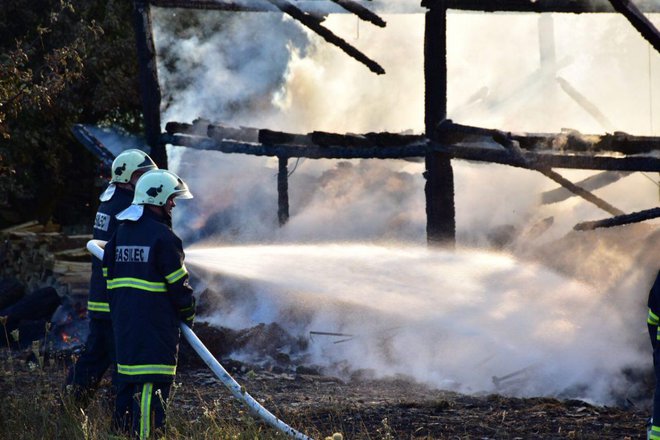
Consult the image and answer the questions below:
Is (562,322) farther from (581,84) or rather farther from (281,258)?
(581,84)

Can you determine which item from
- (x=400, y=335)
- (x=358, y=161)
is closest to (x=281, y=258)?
(x=400, y=335)

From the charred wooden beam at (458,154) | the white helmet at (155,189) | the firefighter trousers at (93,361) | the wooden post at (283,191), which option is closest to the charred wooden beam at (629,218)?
the charred wooden beam at (458,154)

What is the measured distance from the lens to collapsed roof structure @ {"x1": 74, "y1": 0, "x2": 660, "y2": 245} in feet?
32.0

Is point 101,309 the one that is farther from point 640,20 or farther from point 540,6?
point 540,6

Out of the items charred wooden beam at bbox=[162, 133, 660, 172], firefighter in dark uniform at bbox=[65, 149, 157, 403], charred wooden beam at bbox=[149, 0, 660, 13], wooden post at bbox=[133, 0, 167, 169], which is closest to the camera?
firefighter in dark uniform at bbox=[65, 149, 157, 403]

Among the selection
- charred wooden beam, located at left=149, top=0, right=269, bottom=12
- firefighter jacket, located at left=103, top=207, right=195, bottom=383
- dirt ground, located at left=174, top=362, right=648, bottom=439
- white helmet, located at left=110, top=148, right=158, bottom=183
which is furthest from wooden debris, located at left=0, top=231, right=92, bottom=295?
firefighter jacket, located at left=103, top=207, right=195, bottom=383

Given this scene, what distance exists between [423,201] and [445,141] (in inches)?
123

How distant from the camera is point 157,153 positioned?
46.1 feet

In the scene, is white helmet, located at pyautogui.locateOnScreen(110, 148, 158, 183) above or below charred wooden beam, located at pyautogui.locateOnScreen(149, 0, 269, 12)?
below

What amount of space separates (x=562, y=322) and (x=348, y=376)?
81.4 inches

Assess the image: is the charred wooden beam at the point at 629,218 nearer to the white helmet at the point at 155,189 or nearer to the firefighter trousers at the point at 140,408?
the white helmet at the point at 155,189

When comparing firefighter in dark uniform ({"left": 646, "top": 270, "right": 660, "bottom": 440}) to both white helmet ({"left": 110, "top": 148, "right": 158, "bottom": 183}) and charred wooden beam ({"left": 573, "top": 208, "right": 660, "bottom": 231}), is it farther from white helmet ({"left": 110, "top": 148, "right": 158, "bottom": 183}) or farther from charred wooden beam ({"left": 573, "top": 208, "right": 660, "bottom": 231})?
white helmet ({"left": 110, "top": 148, "right": 158, "bottom": 183})

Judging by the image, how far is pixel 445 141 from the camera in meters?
10.8

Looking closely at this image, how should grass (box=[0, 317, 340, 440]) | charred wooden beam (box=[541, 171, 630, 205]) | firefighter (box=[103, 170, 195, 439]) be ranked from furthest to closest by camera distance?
charred wooden beam (box=[541, 171, 630, 205])
firefighter (box=[103, 170, 195, 439])
grass (box=[0, 317, 340, 440])
